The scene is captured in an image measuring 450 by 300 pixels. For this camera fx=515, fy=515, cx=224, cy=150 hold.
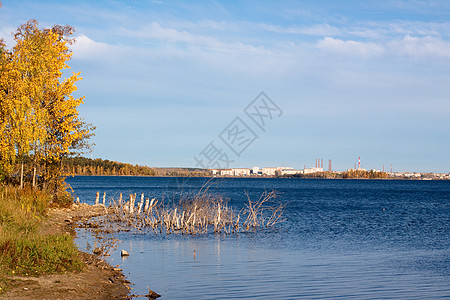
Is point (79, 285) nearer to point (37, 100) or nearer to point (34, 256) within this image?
point (34, 256)

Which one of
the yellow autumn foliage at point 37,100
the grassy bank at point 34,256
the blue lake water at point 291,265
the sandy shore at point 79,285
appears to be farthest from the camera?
the yellow autumn foliage at point 37,100

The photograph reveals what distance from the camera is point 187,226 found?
27312mm

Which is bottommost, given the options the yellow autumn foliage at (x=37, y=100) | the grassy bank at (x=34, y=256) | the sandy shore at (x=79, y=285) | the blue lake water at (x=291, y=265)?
the blue lake water at (x=291, y=265)

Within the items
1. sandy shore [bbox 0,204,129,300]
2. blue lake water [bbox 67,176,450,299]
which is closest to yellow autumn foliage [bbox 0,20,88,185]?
blue lake water [bbox 67,176,450,299]

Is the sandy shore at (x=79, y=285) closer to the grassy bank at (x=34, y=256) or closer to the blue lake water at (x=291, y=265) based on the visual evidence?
the grassy bank at (x=34, y=256)

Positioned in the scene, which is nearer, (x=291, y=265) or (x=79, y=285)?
(x=79, y=285)

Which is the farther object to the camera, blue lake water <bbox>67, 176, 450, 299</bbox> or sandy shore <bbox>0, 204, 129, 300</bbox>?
blue lake water <bbox>67, 176, 450, 299</bbox>

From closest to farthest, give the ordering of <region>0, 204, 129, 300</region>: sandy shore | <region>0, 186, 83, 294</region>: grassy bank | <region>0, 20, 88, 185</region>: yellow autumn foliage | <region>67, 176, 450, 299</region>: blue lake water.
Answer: <region>0, 204, 129, 300</region>: sandy shore → <region>0, 186, 83, 294</region>: grassy bank → <region>67, 176, 450, 299</region>: blue lake water → <region>0, 20, 88, 185</region>: yellow autumn foliage

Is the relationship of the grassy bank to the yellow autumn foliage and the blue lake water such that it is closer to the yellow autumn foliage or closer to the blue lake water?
the blue lake water

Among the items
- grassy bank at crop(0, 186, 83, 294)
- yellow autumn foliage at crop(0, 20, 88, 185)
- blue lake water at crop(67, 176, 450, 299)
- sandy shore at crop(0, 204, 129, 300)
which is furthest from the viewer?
yellow autumn foliage at crop(0, 20, 88, 185)

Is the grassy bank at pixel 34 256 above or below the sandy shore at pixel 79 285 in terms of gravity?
above

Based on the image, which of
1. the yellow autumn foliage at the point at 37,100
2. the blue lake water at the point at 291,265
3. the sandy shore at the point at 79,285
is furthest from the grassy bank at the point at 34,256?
the yellow autumn foliage at the point at 37,100

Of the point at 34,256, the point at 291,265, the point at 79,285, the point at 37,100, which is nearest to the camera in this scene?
the point at 79,285

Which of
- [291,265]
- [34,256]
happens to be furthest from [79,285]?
[291,265]
